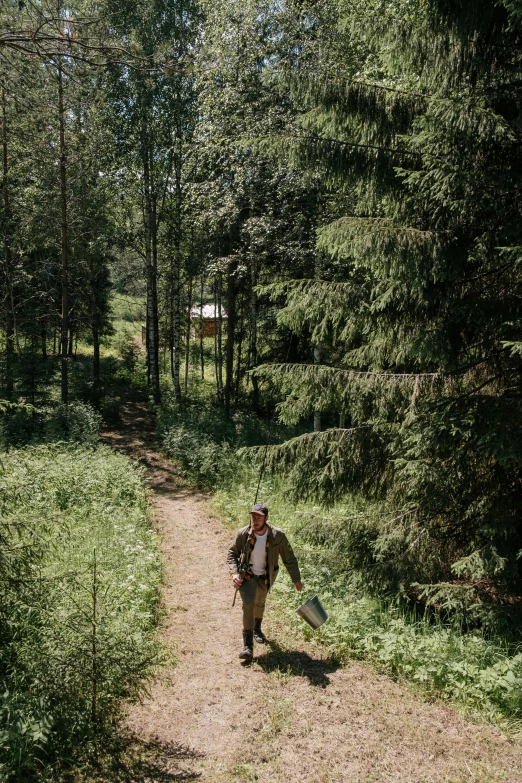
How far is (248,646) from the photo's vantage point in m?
6.53

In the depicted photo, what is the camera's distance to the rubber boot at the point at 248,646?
6469 mm

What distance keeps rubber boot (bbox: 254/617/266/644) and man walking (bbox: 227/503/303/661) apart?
14 centimetres

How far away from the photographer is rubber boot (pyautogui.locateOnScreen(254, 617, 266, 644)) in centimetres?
688

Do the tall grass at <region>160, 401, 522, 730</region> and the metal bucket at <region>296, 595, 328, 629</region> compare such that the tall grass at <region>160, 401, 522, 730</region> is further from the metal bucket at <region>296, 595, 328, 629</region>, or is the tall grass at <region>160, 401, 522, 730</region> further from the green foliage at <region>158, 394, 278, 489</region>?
the green foliage at <region>158, 394, 278, 489</region>

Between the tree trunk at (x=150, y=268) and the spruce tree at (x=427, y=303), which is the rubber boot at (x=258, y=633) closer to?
the spruce tree at (x=427, y=303)

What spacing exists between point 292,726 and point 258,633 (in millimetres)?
1760

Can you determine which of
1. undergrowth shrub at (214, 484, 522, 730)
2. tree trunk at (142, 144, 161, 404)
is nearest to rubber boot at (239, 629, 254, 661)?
undergrowth shrub at (214, 484, 522, 730)

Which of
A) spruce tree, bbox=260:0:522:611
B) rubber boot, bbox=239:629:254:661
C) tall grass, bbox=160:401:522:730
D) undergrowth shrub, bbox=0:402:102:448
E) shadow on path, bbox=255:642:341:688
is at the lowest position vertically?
shadow on path, bbox=255:642:341:688

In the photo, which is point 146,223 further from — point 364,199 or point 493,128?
point 493,128

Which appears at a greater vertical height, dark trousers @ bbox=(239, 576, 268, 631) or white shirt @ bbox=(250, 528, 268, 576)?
white shirt @ bbox=(250, 528, 268, 576)

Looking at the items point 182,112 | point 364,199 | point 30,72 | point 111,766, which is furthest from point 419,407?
point 182,112

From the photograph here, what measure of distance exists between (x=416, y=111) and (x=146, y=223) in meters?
20.6

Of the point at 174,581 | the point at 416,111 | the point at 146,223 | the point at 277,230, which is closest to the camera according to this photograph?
the point at 416,111

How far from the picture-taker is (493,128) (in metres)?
5.59
